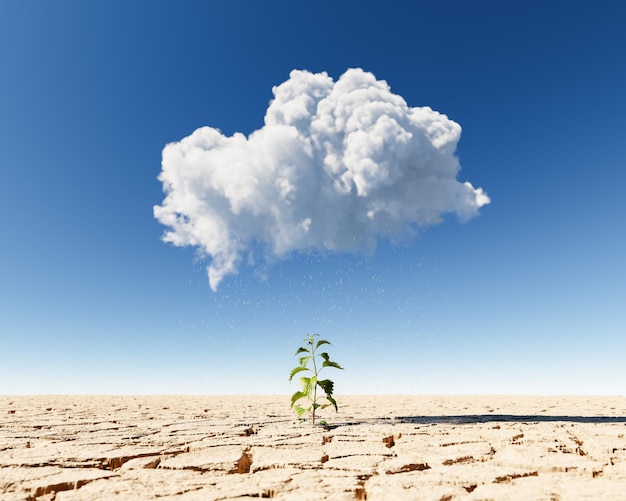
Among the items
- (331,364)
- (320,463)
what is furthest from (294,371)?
(320,463)

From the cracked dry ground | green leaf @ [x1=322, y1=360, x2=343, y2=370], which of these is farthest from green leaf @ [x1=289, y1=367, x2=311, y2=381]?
the cracked dry ground

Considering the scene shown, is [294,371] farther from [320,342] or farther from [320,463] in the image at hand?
[320,463]

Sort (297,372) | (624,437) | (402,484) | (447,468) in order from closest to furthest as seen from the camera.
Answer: (402,484)
(447,468)
(624,437)
(297,372)

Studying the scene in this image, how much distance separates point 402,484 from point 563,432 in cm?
239

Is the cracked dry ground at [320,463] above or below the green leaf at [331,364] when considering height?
below

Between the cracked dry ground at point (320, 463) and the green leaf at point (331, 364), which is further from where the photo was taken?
the green leaf at point (331, 364)

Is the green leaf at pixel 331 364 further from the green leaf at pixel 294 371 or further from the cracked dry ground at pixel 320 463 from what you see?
the cracked dry ground at pixel 320 463

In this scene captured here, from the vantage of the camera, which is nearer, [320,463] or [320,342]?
[320,463]

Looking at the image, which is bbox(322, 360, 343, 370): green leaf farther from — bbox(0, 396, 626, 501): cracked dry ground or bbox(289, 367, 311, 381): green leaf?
bbox(0, 396, 626, 501): cracked dry ground

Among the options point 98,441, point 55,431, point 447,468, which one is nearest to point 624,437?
point 447,468

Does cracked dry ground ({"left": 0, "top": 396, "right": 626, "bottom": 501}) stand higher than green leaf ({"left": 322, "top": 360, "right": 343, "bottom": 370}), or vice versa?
green leaf ({"left": 322, "top": 360, "right": 343, "bottom": 370})

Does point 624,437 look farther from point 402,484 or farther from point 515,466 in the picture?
point 402,484

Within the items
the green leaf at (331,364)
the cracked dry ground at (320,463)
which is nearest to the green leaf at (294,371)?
the green leaf at (331,364)

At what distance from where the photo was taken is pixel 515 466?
2396 mm
